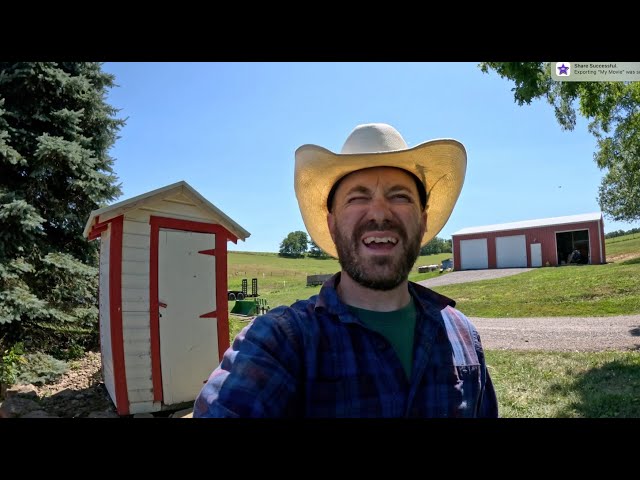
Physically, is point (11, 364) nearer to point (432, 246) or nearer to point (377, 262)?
point (377, 262)

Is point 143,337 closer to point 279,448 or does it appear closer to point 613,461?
point 279,448

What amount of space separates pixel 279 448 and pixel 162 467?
229mm

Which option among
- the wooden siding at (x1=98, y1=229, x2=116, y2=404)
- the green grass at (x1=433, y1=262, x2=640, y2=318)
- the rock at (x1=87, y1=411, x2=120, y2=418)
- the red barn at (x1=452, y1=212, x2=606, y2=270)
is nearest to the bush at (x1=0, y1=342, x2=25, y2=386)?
the wooden siding at (x1=98, y1=229, x2=116, y2=404)

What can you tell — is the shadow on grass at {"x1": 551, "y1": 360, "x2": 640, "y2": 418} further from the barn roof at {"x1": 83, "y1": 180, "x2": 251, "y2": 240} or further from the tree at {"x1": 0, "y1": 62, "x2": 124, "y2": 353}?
the tree at {"x1": 0, "y1": 62, "x2": 124, "y2": 353}

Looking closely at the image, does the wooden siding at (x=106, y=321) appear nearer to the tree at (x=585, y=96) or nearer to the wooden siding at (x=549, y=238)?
the tree at (x=585, y=96)

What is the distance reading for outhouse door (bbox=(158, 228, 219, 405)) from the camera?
3391mm

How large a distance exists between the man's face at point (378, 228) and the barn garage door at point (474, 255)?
56.9 feet

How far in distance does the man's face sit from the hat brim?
0.17 ft

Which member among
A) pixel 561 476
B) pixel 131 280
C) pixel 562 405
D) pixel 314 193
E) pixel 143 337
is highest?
pixel 314 193

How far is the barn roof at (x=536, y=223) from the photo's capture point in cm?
1511

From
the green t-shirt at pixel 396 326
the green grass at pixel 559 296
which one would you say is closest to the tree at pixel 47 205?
the green t-shirt at pixel 396 326

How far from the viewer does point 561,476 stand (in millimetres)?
672

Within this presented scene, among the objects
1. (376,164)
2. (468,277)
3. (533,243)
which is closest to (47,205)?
(376,164)
